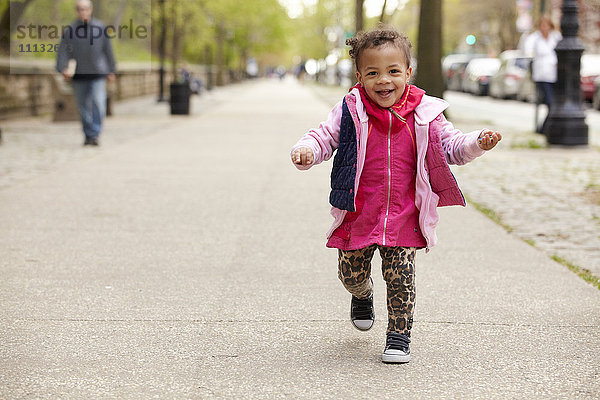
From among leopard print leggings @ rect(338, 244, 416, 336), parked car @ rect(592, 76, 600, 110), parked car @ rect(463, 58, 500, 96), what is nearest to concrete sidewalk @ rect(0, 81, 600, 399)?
leopard print leggings @ rect(338, 244, 416, 336)

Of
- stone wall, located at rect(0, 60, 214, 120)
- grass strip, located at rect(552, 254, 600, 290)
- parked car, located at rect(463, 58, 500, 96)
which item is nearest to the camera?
grass strip, located at rect(552, 254, 600, 290)

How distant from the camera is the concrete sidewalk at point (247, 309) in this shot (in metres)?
3.54

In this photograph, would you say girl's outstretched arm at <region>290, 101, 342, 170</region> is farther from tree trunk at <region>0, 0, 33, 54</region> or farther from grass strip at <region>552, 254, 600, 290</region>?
tree trunk at <region>0, 0, 33, 54</region>

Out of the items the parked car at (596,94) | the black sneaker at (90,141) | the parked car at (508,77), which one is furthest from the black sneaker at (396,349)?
the parked car at (508,77)

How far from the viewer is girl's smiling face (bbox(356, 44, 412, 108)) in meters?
3.65

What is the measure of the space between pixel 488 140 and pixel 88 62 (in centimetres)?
1005

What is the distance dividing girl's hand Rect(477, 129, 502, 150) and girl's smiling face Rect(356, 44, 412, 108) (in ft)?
1.27

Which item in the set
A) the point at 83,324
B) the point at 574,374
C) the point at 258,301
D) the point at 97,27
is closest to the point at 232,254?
the point at 258,301

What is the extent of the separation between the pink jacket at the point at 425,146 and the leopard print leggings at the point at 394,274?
0.13m

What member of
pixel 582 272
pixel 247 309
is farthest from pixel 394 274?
pixel 582 272

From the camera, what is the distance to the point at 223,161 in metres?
11.5

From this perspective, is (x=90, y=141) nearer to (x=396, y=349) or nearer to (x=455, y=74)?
(x=396, y=349)

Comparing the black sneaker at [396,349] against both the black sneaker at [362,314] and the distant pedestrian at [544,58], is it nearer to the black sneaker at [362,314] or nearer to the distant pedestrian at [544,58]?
the black sneaker at [362,314]

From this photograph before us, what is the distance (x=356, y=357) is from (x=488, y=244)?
2.81 meters
